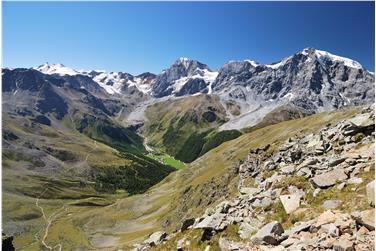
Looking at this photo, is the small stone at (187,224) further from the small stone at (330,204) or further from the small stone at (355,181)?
the small stone at (355,181)

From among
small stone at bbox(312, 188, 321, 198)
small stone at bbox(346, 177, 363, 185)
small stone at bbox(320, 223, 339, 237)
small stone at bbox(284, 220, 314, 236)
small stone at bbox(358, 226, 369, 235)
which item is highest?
small stone at bbox(346, 177, 363, 185)

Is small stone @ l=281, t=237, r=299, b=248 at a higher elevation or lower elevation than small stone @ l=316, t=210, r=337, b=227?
lower

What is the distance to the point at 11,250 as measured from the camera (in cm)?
6856

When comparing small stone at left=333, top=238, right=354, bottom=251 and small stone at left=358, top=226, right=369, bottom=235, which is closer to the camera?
small stone at left=333, top=238, right=354, bottom=251

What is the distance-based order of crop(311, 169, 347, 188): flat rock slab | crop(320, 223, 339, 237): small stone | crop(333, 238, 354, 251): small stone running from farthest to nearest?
crop(311, 169, 347, 188): flat rock slab → crop(320, 223, 339, 237): small stone → crop(333, 238, 354, 251): small stone

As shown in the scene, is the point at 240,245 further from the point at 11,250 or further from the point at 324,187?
the point at 11,250

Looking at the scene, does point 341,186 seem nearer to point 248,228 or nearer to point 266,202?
point 266,202

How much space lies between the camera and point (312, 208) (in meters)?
29.2

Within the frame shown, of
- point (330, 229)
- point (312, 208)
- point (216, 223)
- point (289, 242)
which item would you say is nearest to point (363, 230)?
point (330, 229)

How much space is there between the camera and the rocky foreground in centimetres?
2257

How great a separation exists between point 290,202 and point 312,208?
258 cm

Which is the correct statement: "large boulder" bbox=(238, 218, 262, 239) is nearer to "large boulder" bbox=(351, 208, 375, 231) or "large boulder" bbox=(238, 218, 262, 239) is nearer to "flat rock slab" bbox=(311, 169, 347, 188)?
"flat rock slab" bbox=(311, 169, 347, 188)

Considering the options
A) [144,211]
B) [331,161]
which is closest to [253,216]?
[331,161]

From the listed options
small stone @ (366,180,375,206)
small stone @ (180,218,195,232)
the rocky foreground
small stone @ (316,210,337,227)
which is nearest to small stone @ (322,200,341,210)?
the rocky foreground
